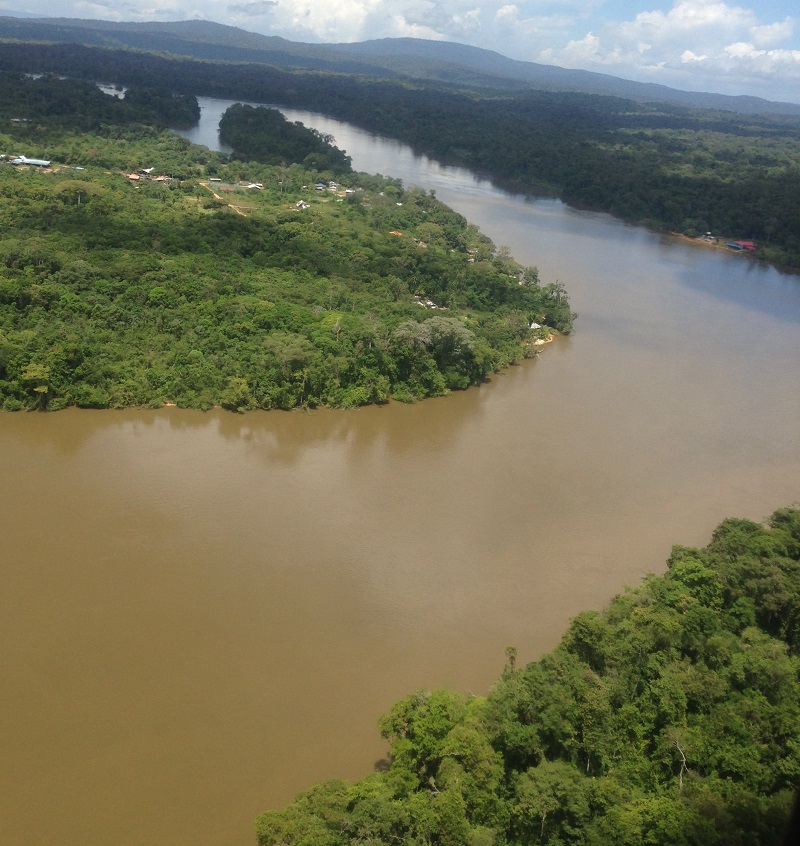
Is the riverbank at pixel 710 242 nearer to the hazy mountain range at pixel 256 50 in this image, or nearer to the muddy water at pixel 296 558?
the muddy water at pixel 296 558

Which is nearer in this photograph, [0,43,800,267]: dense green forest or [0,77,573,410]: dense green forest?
[0,77,573,410]: dense green forest

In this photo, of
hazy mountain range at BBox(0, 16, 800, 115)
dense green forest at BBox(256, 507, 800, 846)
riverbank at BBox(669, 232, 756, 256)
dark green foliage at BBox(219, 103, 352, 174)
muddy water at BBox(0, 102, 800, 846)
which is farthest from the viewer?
hazy mountain range at BBox(0, 16, 800, 115)

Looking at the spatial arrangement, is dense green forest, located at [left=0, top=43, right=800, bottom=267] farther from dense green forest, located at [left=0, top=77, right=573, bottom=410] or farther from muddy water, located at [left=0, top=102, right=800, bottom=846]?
muddy water, located at [left=0, top=102, right=800, bottom=846]

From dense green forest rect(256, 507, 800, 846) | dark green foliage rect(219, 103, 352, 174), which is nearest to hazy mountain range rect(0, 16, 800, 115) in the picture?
dark green foliage rect(219, 103, 352, 174)

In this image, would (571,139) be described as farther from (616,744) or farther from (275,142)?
(616,744)

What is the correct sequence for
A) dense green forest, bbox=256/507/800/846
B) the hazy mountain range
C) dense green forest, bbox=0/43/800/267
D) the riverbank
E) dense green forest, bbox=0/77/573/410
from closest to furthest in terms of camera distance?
dense green forest, bbox=256/507/800/846
dense green forest, bbox=0/77/573/410
the riverbank
dense green forest, bbox=0/43/800/267
the hazy mountain range

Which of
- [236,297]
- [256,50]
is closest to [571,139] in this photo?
[236,297]

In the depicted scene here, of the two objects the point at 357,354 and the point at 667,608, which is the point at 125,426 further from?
the point at 667,608
